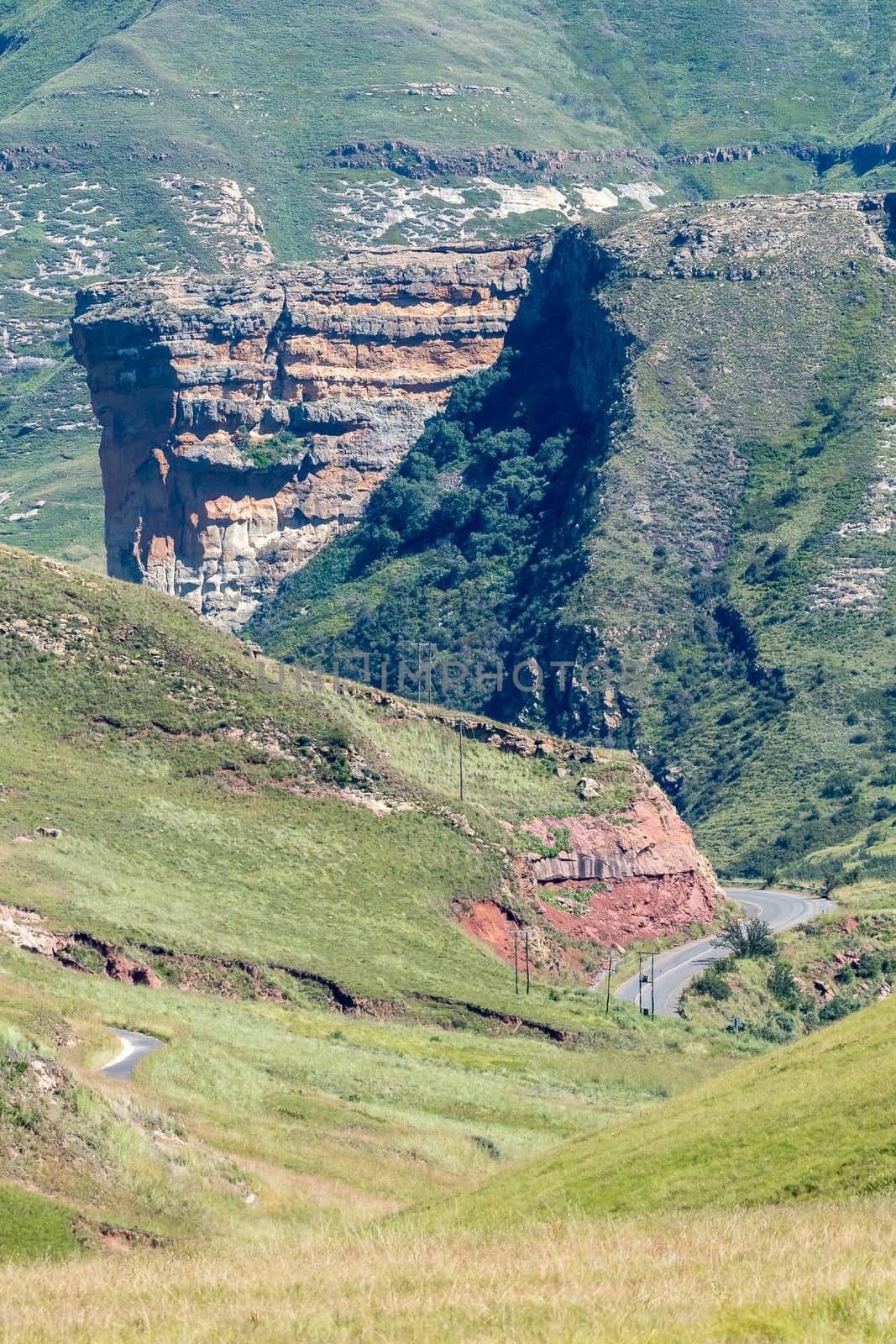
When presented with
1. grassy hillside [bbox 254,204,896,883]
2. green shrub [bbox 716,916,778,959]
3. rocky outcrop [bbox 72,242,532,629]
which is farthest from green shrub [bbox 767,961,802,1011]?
rocky outcrop [bbox 72,242,532,629]

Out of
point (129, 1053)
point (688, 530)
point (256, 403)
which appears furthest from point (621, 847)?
point (256, 403)

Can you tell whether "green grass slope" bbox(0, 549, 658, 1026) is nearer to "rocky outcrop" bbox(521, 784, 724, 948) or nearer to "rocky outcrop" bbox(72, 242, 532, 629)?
"rocky outcrop" bbox(521, 784, 724, 948)

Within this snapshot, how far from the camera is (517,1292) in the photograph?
68.6 ft

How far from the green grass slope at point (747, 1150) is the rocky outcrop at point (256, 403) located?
12369cm

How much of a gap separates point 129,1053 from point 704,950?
3922cm

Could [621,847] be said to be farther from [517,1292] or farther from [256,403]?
[256,403]

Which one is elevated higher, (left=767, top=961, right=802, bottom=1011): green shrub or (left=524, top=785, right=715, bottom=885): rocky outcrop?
(left=524, top=785, right=715, bottom=885): rocky outcrop

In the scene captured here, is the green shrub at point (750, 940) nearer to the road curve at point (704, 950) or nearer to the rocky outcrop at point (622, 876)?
the road curve at point (704, 950)

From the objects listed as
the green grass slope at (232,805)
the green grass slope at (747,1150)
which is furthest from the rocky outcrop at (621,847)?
the green grass slope at (747,1150)

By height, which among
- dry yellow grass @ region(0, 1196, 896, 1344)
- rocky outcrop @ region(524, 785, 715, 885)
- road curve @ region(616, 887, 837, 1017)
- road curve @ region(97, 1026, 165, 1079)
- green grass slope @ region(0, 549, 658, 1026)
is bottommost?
road curve @ region(616, 887, 837, 1017)

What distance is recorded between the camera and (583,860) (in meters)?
82.1

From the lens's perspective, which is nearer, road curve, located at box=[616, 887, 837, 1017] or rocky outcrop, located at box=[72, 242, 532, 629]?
road curve, located at box=[616, 887, 837, 1017]

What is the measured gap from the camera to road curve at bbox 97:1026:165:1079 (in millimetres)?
41562

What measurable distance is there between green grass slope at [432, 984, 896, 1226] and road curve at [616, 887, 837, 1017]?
33.1 metres
